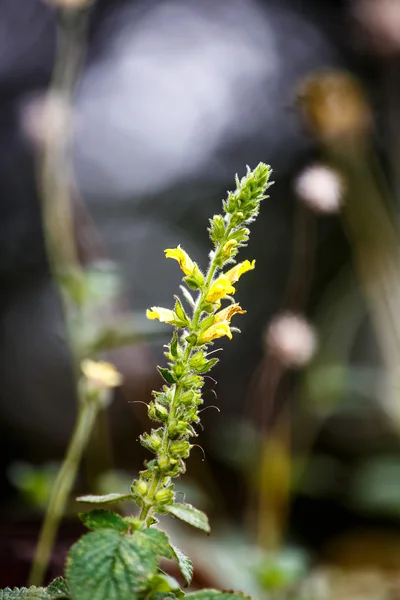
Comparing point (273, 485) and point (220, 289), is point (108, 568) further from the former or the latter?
point (273, 485)

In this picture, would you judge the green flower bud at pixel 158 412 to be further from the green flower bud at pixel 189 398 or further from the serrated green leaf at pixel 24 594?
the serrated green leaf at pixel 24 594

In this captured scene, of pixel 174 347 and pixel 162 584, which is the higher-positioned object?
pixel 174 347

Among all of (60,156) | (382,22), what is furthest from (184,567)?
(382,22)

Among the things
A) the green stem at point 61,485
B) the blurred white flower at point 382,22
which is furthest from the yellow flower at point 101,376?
the blurred white flower at point 382,22

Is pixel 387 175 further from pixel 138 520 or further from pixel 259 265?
pixel 138 520

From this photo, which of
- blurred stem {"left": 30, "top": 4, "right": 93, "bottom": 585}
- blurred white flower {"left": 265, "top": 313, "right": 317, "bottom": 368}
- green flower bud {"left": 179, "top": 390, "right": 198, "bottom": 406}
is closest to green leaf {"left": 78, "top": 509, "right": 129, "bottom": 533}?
green flower bud {"left": 179, "top": 390, "right": 198, "bottom": 406}

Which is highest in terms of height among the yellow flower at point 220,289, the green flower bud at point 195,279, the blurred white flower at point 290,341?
the blurred white flower at point 290,341
